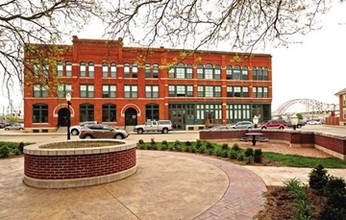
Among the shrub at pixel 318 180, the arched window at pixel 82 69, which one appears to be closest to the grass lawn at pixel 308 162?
the shrub at pixel 318 180

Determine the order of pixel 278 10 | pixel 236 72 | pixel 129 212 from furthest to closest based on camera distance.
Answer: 1. pixel 236 72
2. pixel 278 10
3. pixel 129 212

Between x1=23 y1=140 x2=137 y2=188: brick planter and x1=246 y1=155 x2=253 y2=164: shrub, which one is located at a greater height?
x1=23 y1=140 x2=137 y2=188: brick planter

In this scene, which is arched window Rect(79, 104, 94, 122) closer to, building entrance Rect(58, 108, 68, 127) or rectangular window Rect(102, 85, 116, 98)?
building entrance Rect(58, 108, 68, 127)

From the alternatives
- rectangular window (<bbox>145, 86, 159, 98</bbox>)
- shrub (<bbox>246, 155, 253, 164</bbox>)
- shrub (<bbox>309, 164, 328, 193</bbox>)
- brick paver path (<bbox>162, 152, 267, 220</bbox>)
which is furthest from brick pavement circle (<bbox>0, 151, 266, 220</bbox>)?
rectangular window (<bbox>145, 86, 159, 98</bbox>)

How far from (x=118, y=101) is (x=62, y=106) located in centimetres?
827

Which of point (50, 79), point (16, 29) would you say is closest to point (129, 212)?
point (50, 79)

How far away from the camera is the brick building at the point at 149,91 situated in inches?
1499

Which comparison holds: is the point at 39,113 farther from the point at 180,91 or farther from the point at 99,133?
the point at 180,91

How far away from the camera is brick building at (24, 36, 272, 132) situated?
38062 millimetres

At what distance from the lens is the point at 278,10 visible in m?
6.40

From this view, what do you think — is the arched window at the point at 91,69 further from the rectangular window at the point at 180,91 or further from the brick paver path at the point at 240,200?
the brick paver path at the point at 240,200

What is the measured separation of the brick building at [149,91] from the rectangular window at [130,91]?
0.13m

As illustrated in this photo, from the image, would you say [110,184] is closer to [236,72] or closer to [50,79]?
[50,79]

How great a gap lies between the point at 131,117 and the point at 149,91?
517 centimetres
